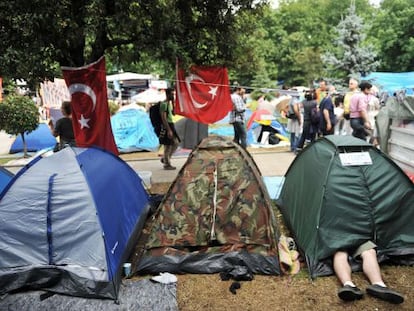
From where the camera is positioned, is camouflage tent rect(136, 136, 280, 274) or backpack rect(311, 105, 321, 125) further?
backpack rect(311, 105, 321, 125)

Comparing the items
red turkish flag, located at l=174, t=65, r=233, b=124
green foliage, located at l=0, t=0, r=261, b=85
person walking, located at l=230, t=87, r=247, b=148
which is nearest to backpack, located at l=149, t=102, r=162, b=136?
red turkish flag, located at l=174, t=65, r=233, b=124

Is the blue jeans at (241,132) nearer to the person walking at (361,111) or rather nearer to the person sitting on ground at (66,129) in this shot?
the person walking at (361,111)

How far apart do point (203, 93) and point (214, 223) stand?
3696 millimetres

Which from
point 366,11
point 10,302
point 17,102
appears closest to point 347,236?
point 10,302

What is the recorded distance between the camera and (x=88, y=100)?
652 centimetres

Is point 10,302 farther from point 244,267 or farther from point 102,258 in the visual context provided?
point 244,267

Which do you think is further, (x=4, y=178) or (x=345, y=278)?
(x=4, y=178)

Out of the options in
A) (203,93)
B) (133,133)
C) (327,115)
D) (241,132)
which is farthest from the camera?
(133,133)

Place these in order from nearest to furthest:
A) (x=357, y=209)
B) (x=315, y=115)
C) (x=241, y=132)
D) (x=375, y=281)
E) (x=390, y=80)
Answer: (x=375, y=281) < (x=357, y=209) < (x=315, y=115) < (x=241, y=132) < (x=390, y=80)

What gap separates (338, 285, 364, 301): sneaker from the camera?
12.0ft

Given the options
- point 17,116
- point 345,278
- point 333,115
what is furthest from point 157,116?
point 345,278

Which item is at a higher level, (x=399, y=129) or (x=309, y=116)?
(x=399, y=129)

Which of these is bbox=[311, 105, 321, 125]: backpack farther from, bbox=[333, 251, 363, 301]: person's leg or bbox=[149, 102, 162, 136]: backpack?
bbox=[333, 251, 363, 301]: person's leg

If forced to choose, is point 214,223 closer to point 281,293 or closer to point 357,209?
point 281,293
